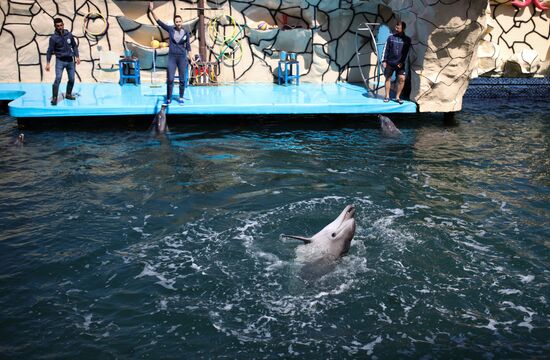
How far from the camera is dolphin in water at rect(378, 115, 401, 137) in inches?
368

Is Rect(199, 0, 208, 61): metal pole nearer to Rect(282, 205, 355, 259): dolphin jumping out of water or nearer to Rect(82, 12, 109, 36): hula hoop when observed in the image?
Rect(82, 12, 109, 36): hula hoop

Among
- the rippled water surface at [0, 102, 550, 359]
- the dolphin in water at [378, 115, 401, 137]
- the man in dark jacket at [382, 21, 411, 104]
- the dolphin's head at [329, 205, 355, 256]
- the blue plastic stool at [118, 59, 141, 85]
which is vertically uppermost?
the man in dark jacket at [382, 21, 411, 104]

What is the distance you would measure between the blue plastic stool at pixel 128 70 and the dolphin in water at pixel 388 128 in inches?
211

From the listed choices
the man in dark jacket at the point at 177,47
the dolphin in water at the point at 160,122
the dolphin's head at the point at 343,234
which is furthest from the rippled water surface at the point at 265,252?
the man in dark jacket at the point at 177,47

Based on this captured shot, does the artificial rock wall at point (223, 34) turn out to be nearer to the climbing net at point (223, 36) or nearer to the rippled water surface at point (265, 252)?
the climbing net at point (223, 36)

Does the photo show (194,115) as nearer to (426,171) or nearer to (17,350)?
(426,171)

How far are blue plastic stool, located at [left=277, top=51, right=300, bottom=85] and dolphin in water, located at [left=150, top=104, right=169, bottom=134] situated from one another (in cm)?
372

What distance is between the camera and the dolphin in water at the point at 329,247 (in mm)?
4324

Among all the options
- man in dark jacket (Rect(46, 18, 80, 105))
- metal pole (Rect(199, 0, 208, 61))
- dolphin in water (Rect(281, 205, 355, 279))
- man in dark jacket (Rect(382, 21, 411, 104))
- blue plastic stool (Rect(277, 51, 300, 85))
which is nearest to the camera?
dolphin in water (Rect(281, 205, 355, 279))

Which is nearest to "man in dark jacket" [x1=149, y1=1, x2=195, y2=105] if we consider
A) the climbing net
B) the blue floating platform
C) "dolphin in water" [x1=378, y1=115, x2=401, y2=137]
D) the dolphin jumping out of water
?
the blue floating platform

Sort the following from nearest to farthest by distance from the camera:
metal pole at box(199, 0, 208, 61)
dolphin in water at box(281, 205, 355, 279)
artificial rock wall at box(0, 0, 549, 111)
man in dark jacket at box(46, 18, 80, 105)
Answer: dolphin in water at box(281, 205, 355, 279)
man in dark jacket at box(46, 18, 80, 105)
metal pole at box(199, 0, 208, 61)
artificial rock wall at box(0, 0, 549, 111)

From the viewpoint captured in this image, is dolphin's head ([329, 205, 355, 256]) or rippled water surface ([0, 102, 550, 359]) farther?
dolphin's head ([329, 205, 355, 256])

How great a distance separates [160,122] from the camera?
896 centimetres

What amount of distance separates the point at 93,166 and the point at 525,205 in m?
5.33
